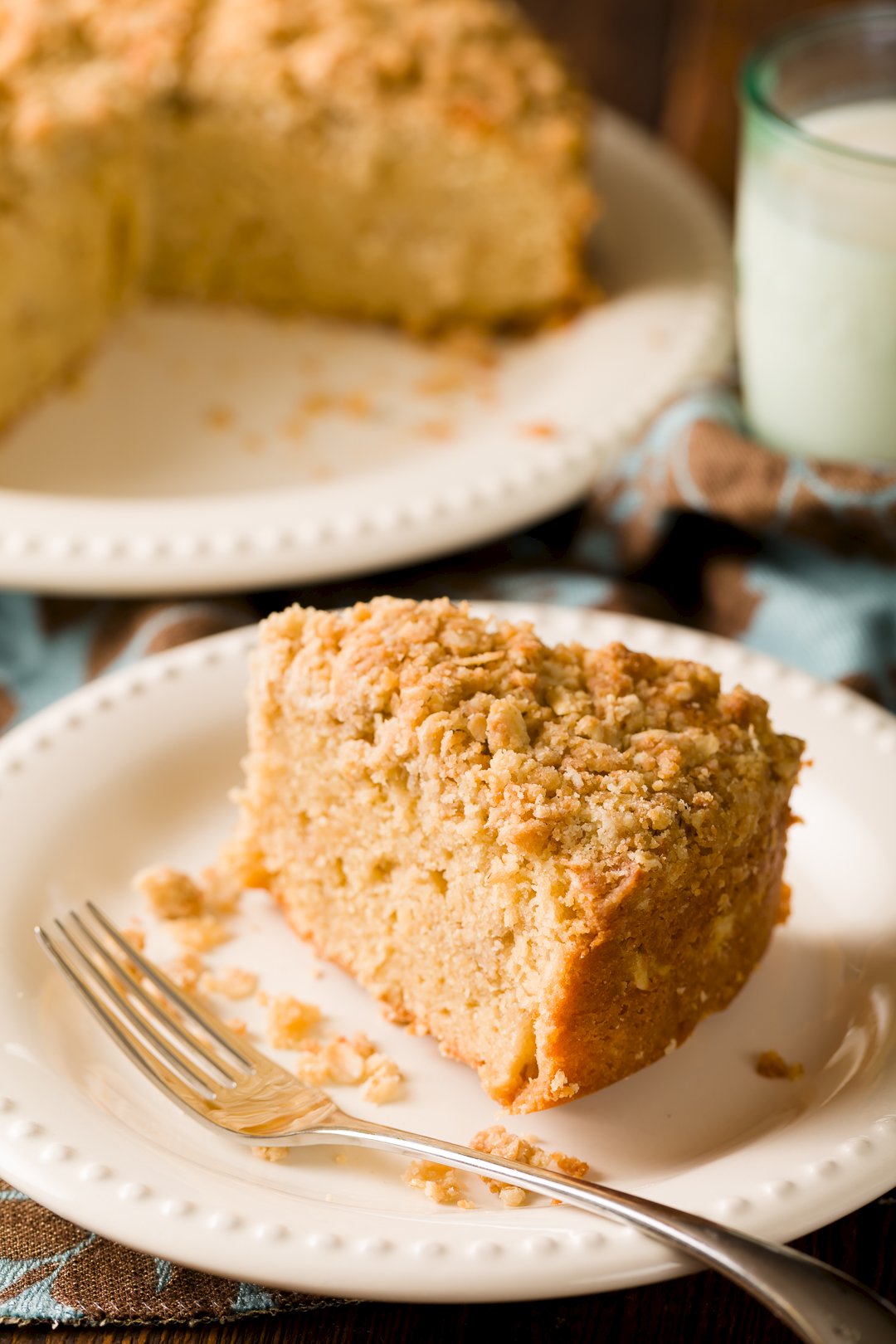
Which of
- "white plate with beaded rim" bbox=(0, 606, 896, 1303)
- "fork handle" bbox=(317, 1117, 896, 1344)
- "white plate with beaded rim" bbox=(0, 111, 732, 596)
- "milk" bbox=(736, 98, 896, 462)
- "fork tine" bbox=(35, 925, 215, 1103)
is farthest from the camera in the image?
Result: "white plate with beaded rim" bbox=(0, 111, 732, 596)

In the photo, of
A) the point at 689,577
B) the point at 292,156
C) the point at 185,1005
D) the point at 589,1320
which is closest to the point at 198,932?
the point at 185,1005

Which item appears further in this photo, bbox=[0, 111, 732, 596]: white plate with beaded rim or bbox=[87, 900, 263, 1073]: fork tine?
bbox=[0, 111, 732, 596]: white plate with beaded rim

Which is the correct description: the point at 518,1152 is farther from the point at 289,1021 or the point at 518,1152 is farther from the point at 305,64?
the point at 305,64

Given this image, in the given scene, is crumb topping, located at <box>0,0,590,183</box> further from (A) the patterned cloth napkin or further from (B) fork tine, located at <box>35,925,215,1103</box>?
(B) fork tine, located at <box>35,925,215,1103</box>

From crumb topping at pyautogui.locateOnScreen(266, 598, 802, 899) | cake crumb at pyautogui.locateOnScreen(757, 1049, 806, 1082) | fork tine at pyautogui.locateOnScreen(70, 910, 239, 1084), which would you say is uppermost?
crumb topping at pyautogui.locateOnScreen(266, 598, 802, 899)

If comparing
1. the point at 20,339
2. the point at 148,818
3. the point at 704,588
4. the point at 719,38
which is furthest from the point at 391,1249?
the point at 719,38

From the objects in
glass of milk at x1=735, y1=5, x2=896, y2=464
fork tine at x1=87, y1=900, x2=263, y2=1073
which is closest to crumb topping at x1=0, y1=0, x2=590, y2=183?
glass of milk at x1=735, y1=5, x2=896, y2=464
